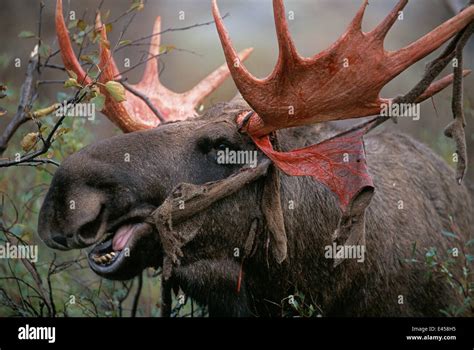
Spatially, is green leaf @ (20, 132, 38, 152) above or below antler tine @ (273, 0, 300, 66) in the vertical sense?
below

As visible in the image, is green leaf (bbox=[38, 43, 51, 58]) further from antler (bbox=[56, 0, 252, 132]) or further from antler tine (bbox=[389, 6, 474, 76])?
antler tine (bbox=[389, 6, 474, 76])

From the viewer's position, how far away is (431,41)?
129 inches

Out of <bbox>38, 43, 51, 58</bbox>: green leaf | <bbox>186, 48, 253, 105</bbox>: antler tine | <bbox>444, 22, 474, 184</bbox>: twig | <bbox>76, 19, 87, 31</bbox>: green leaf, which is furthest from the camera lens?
<bbox>186, 48, 253, 105</bbox>: antler tine

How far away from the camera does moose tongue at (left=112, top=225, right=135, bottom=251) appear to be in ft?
11.6

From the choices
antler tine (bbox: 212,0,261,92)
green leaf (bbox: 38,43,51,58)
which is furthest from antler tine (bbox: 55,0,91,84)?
antler tine (bbox: 212,0,261,92)

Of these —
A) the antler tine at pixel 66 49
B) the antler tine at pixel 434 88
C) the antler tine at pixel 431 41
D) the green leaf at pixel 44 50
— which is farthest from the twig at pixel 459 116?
the green leaf at pixel 44 50

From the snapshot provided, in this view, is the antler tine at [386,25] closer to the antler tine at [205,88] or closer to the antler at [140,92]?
the antler at [140,92]

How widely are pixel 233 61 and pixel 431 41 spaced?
33.7 inches

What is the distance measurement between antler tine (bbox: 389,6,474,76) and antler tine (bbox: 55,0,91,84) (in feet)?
5.39

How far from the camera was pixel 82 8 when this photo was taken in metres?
8.53

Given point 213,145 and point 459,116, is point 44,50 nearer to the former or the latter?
point 213,145

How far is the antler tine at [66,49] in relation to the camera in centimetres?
413

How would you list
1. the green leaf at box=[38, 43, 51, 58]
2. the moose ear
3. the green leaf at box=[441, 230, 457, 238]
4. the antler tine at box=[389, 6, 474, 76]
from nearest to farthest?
1. the antler tine at box=[389, 6, 474, 76]
2. the moose ear
3. the green leaf at box=[441, 230, 457, 238]
4. the green leaf at box=[38, 43, 51, 58]

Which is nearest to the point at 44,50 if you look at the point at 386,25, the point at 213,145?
the point at 213,145
